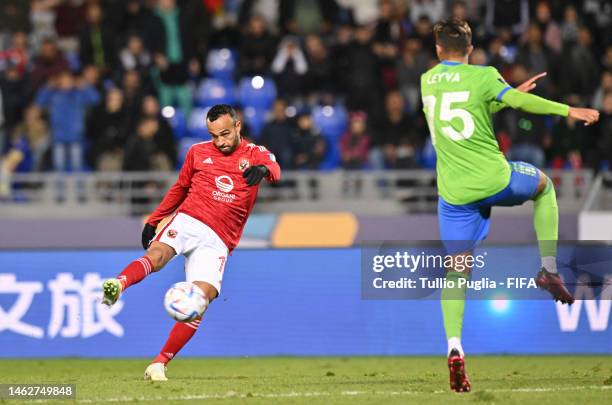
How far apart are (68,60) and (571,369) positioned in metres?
11.2

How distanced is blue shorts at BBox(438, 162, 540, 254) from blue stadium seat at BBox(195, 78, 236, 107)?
33.0 ft

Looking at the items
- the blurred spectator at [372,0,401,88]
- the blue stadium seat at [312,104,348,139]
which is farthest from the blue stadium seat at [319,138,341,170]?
the blurred spectator at [372,0,401,88]

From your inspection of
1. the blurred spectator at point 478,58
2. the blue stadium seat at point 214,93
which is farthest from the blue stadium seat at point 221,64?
the blurred spectator at point 478,58

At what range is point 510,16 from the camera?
803 inches

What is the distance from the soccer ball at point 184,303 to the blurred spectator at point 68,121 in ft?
29.9

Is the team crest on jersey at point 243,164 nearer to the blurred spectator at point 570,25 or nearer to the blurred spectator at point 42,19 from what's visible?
the blurred spectator at point 570,25

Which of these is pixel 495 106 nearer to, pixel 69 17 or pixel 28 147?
pixel 28 147

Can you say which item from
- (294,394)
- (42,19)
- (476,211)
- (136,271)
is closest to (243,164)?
(136,271)

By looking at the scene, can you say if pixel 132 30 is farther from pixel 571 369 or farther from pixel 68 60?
pixel 571 369

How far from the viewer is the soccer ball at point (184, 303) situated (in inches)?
381

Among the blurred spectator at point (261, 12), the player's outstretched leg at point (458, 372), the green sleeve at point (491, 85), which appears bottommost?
the player's outstretched leg at point (458, 372)


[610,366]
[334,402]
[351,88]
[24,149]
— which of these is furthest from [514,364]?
[24,149]

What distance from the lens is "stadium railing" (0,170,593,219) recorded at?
17.4m

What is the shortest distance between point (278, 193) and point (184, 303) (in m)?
8.05
